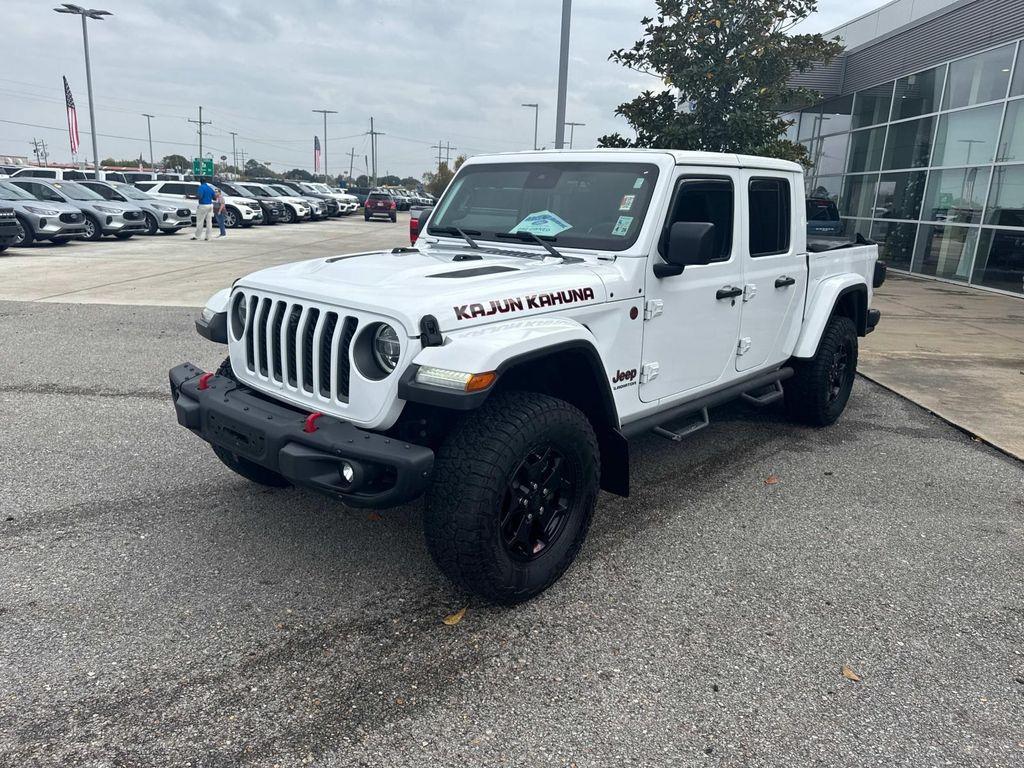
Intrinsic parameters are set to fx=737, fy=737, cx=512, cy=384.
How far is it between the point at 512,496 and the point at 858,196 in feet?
63.8

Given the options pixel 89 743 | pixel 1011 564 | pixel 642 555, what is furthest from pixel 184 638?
pixel 1011 564

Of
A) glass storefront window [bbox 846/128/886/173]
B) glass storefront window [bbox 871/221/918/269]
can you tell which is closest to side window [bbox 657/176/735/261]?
glass storefront window [bbox 871/221/918/269]

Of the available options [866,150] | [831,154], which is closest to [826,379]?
[866,150]

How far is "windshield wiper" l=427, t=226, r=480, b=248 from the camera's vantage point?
4105 mm

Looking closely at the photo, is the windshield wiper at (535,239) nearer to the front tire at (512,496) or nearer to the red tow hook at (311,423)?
the front tire at (512,496)

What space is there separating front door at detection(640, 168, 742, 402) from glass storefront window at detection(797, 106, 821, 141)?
19540mm

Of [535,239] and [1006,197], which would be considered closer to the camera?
[535,239]

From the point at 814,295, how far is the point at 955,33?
543 inches

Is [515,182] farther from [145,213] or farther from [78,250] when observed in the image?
[145,213]

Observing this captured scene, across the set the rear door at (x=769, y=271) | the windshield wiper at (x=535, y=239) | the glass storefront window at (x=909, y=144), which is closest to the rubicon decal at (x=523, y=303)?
the windshield wiper at (x=535, y=239)

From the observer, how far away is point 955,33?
49.6ft

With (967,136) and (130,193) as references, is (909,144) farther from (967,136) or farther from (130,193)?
(130,193)

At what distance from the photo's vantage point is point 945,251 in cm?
1544

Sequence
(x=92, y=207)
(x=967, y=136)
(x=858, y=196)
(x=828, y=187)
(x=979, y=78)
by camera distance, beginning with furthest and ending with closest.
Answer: (x=828, y=187), (x=858, y=196), (x=92, y=207), (x=967, y=136), (x=979, y=78)
